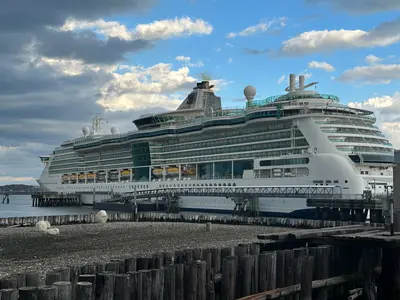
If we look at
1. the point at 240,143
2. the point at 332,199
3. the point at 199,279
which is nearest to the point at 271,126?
the point at 240,143

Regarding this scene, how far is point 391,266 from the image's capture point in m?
13.4

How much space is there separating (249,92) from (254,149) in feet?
41.8

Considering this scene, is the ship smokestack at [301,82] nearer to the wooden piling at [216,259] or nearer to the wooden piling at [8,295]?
the wooden piling at [216,259]

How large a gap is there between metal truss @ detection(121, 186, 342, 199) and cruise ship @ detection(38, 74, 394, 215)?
695mm

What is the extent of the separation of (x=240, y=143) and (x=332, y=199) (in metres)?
17.6

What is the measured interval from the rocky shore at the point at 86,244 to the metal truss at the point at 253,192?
55.2ft

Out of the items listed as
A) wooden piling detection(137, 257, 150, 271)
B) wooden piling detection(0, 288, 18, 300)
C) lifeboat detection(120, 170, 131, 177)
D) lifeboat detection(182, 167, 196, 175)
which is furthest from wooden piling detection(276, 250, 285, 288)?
lifeboat detection(120, 170, 131, 177)

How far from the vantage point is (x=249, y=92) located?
222 ft

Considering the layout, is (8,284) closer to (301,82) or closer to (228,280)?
(228,280)

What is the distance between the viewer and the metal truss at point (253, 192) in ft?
152

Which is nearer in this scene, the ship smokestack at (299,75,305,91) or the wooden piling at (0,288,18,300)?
the wooden piling at (0,288,18,300)

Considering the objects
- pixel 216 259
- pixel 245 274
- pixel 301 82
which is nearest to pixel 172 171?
pixel 301 82

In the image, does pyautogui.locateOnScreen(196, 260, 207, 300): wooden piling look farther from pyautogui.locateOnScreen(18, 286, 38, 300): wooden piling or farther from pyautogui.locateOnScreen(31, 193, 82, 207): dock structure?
pyautogui.locateOnScreen(31, 193, 82, 207): dock structure

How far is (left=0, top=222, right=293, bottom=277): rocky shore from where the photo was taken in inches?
721
